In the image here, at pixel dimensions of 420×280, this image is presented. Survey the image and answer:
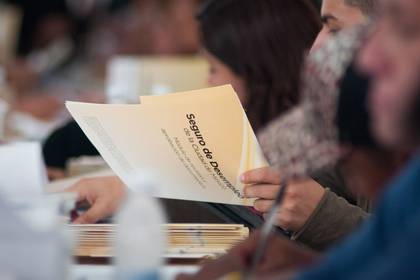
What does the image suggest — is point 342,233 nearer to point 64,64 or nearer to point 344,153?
point 344,153

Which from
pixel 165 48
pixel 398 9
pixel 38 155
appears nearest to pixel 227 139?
pixel 38 155

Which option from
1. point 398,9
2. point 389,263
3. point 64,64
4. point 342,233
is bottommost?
point 64,64

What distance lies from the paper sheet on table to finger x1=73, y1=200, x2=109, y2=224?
0.19 m

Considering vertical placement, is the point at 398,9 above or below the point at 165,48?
above

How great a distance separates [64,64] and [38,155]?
7.00m

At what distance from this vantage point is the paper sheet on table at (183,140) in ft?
6.93

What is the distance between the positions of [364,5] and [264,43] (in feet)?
1.64

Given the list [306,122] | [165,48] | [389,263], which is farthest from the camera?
[165,48]

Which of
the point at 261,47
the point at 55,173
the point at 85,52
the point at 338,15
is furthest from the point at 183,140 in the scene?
the point at 85,52

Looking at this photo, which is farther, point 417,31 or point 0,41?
point 0,41

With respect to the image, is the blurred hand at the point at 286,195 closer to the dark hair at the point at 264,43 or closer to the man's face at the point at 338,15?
the man's face at the point at 338,15

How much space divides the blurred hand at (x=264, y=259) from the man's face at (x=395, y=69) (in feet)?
0.96

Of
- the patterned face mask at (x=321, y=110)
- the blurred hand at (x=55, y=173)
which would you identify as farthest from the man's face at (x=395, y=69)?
the blurred hand at (x=55, y=173)

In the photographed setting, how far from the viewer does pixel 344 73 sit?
4.80ft
